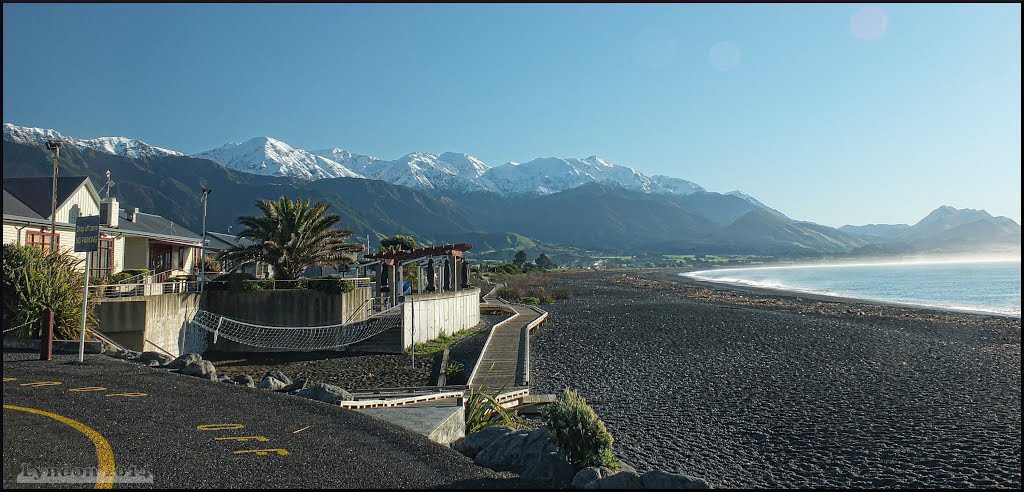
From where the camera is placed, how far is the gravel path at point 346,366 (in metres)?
16.2

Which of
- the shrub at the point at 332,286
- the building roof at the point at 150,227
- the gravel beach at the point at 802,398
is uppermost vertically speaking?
the building roof at the point at 150,227

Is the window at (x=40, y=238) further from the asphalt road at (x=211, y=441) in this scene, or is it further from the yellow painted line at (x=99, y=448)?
the yellow painted line at (x=99, y=448)

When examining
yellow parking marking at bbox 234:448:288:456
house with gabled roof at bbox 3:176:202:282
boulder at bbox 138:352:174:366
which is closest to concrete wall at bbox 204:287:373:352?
house with gabled roof at bbox 3:176:202:282

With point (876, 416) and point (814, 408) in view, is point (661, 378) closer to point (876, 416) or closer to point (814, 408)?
point (814, 408)

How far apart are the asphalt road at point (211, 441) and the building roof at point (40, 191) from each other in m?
15.6

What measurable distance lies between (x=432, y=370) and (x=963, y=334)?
24.9 meters

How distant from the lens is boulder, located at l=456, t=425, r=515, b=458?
771 centimetres

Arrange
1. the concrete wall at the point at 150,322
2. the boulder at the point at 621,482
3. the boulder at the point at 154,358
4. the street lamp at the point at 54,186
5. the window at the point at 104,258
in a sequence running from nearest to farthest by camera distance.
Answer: the boulder at the point at 621,482 → the boulder at the point at 154,358 → the concrete wall at the point at 150,322 → the street lamp at the point at 54,186 → the window at the point at 104,258

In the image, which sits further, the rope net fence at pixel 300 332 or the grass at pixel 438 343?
the grass at pixel 438 343

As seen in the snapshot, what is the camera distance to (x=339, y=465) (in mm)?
6262

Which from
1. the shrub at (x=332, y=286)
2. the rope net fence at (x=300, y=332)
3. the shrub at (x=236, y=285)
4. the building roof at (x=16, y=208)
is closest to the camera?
the rope net fence at (x=300, y=332)

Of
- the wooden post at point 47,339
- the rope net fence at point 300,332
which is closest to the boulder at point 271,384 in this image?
the wooden post at point 47,339

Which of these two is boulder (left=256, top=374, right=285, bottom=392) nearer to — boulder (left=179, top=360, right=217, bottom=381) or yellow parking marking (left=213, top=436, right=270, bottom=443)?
boulder (left=179, top=360, right=217, bottom=381)

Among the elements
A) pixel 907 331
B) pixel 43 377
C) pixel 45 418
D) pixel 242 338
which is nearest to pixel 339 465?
pixel 45 418
